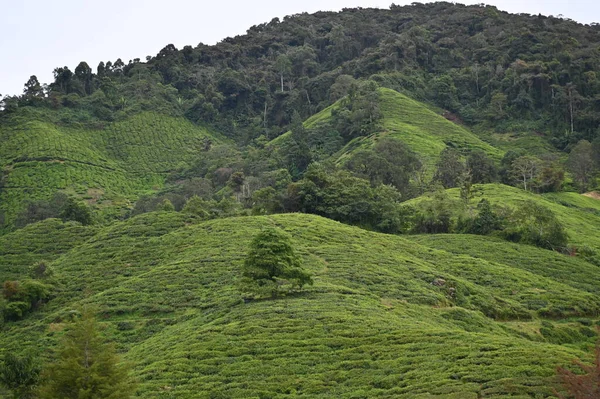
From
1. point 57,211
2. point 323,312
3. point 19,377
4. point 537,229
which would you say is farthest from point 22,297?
point 537,229

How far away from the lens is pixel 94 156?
125750mm

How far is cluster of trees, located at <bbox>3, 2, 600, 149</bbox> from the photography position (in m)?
141

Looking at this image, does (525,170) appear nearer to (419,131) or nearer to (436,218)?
(419,131)

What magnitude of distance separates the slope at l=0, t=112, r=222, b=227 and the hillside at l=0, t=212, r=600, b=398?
1287 inches

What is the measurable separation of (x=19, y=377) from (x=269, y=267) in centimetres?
1957

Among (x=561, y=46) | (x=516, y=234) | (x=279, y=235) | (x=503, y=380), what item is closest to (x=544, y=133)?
(x=561, y=46)

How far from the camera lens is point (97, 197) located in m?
112

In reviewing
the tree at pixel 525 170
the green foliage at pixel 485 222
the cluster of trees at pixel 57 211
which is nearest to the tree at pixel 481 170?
the tree at pixel 525 170

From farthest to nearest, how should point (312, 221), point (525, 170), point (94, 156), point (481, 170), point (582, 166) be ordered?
point (94, 156) → point (582, 166) → point (525, 170) → point (481, 170) → point (312, 221)

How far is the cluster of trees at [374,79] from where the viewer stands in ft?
464

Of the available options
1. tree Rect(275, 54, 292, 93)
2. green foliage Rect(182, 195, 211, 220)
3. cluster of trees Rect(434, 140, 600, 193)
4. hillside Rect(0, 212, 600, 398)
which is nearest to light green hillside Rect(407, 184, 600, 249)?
cluster of trees Rect(434, 140, 600, 193)

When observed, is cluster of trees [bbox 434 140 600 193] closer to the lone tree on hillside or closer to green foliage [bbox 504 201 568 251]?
green foliage [bbox 504 201 568 251]

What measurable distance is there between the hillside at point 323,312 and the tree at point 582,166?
44.1 meters

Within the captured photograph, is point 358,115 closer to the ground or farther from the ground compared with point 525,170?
farther from the ground
